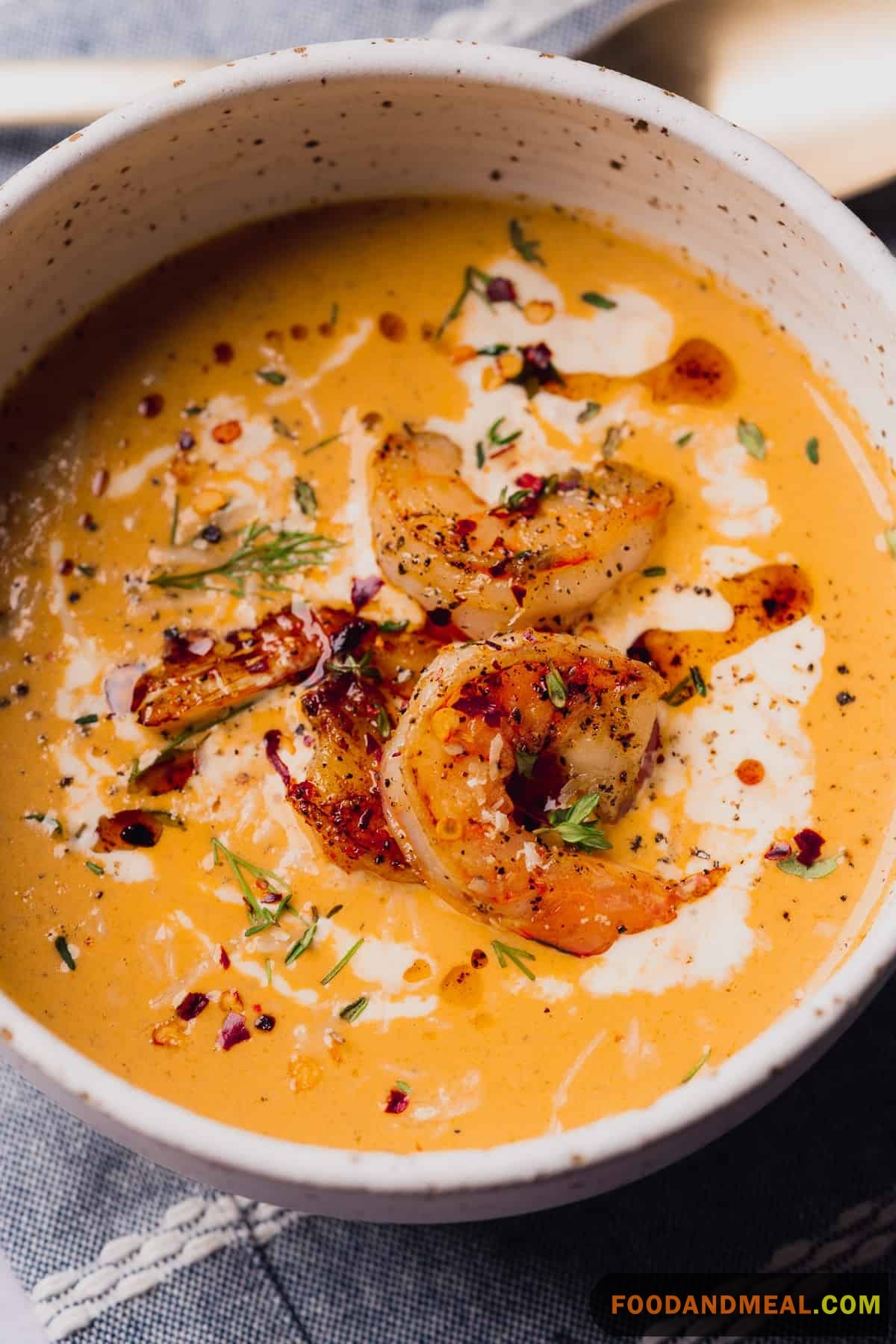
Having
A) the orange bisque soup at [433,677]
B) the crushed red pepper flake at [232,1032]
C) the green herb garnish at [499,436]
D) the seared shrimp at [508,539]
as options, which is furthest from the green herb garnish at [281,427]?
the crushed red pepper flake at [232,1032]

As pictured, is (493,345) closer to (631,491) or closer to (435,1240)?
(631,491)

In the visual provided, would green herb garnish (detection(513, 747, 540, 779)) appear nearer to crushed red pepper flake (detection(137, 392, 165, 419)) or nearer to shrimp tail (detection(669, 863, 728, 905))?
shrimp tail (detection(669, 863, 728, 905))

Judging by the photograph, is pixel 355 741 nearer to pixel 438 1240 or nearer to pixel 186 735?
pixel 186 735

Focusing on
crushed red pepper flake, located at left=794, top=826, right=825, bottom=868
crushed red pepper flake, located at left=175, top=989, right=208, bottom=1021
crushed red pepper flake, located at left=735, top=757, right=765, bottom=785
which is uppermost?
crushed red pepper flake, located at left=735, top=757, right=765, bottom=785

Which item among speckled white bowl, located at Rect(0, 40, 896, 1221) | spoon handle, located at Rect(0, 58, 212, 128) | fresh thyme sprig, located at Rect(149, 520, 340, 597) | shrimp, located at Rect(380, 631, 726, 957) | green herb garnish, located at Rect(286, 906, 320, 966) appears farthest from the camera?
spoon handle, located at Rect(0, 58, 212, 128)

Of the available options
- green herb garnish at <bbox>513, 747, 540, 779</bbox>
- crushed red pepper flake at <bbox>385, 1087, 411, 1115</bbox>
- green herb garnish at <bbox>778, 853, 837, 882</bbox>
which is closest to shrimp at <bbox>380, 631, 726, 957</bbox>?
green herb garnish at <bbox>513, 747, 540, 779</bbox>

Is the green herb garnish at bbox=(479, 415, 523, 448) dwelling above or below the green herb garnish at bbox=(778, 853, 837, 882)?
above

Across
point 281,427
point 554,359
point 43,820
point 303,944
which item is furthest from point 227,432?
point 303,944

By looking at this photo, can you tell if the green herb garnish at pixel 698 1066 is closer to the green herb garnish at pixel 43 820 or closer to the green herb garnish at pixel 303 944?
the green herb garnish at pixel 303 944
